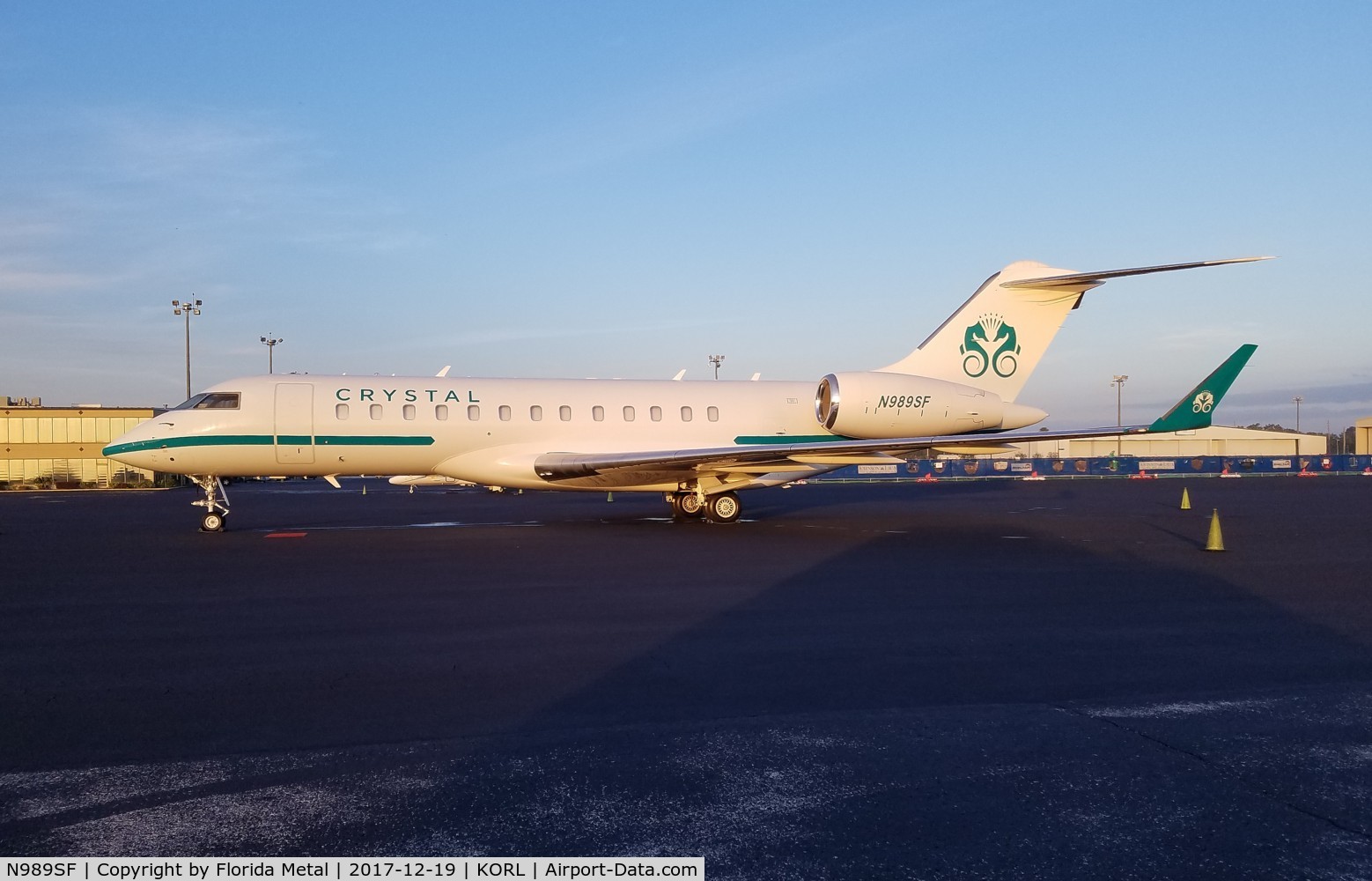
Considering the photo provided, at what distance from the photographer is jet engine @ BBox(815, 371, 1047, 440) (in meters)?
20.2

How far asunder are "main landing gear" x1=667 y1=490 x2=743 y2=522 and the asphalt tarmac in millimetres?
5916

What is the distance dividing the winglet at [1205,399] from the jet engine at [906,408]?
553cm

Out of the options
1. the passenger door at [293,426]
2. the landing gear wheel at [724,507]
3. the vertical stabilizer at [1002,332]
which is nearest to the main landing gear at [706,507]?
the landing gear wheel at [724,507]

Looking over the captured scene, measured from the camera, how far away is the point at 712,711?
20.0ft

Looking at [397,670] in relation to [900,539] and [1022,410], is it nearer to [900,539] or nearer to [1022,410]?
[900,539]

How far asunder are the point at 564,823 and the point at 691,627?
15.5 feet

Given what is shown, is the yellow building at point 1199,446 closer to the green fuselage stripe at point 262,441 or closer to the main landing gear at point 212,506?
the green fuselage stripe at point 262,441

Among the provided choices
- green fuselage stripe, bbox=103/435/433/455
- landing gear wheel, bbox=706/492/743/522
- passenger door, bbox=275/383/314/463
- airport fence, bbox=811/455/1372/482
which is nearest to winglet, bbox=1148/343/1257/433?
landing gear wheel, bbox=706/492/743/522

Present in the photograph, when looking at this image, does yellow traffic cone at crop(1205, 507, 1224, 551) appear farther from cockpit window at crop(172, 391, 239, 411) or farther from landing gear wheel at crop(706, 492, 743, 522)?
cockpit window at crop(172, 391, 239, 411)

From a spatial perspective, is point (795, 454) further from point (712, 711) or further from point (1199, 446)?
point (1199, 446)

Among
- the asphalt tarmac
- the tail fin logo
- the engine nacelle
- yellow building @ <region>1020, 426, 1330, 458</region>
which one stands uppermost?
the tail fin logo

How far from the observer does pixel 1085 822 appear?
167 inches

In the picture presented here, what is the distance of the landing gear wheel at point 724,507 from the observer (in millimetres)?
20141

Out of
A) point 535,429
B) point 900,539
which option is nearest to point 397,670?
point 900,539
